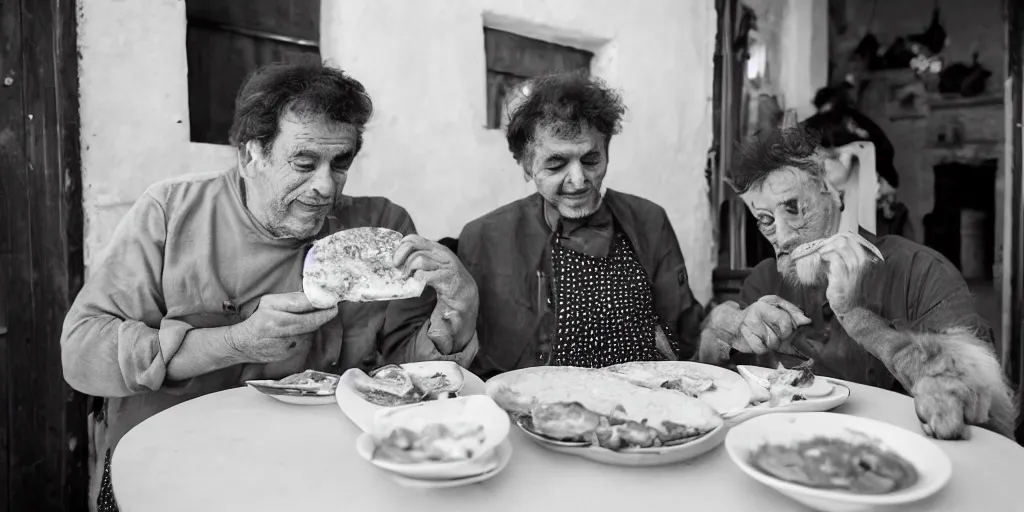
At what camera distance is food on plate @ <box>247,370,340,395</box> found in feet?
5.22

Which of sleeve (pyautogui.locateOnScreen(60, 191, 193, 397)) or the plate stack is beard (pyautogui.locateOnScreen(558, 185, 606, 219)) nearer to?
the plate stack

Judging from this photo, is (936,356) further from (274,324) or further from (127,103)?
(127,103)

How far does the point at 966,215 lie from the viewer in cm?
219

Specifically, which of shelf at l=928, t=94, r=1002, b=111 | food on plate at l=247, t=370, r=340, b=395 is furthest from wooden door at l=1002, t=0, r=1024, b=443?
food on plate at l=247, t=370, r=340, b=395

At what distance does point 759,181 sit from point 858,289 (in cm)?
49

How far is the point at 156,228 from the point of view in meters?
1.92

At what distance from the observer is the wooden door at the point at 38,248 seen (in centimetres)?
175

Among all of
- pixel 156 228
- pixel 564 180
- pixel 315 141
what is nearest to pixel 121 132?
pixel 156 228

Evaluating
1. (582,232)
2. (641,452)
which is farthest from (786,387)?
(582,232)

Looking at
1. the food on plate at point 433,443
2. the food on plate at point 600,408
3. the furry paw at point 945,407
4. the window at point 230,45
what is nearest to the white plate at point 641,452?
the food on plate at point 600,408

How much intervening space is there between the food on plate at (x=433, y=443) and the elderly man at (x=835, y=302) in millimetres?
1275

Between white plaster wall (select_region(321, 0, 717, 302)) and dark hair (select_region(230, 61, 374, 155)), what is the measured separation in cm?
15

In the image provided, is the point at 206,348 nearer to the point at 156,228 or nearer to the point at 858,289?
the point at 156,228

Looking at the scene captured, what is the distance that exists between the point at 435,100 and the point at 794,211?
1296 mm
